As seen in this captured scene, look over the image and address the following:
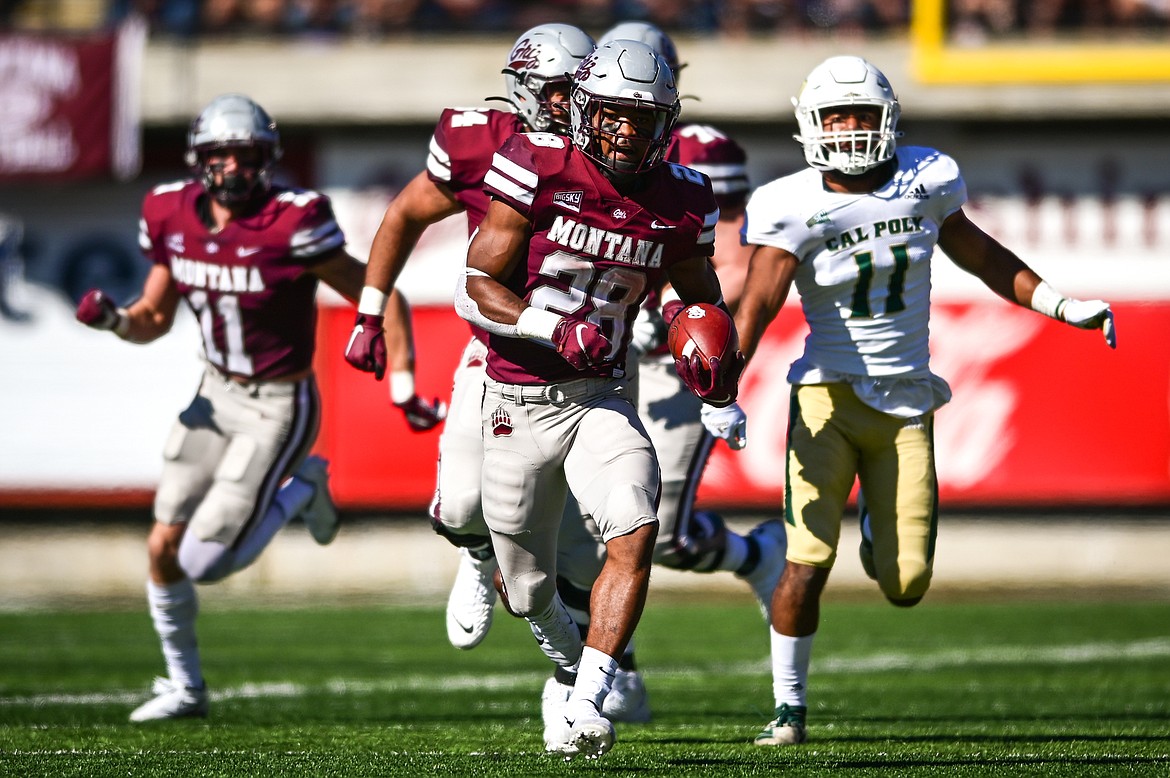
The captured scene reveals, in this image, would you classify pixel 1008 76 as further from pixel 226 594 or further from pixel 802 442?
pixel 802 442

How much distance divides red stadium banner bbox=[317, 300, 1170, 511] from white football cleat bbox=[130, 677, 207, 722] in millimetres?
6066

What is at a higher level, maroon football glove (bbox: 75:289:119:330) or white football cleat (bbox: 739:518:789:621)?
maroon football glove (bbox: 75:289:119:330)

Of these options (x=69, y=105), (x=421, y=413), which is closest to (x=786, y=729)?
(x=421, y=413)

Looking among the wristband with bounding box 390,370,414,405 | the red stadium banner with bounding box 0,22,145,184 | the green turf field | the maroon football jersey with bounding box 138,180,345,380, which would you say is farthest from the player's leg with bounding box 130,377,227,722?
the red stadium banner with bounding box 0,22,145,184

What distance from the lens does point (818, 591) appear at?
5.07 m

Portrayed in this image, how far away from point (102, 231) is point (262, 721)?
27.0 ft

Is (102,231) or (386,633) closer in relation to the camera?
(386,633)

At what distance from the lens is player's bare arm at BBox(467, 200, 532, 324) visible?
4406 mm

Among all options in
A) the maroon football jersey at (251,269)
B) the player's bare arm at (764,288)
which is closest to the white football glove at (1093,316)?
the player's bare arm at (764,288)

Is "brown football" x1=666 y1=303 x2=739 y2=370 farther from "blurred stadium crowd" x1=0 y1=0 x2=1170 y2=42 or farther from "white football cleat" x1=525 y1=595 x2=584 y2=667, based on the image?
"blurred stadium crowd" x1=0 y1=0 x2=1170 y2=42

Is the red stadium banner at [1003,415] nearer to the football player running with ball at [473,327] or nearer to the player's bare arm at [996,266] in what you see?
the football player running with ball at [473,327]

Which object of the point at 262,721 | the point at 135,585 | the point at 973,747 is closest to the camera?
the point at 973,747

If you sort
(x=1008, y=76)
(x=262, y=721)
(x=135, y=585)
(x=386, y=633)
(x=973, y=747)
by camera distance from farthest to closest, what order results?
(x=135, y=585)
(x=1008, y=76)
(x=386, y=633)
(x=262, y=721)
(x=973, y=747)

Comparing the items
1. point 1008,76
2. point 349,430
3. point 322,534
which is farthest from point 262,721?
point 1008,76
